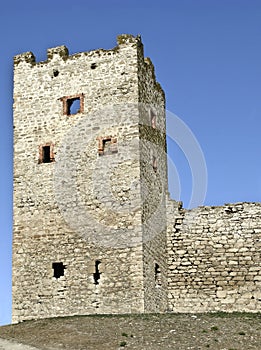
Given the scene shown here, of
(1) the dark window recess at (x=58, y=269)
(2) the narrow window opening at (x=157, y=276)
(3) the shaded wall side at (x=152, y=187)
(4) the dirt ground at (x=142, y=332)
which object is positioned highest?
(3) the shaded wall side at (x=152, y=187)

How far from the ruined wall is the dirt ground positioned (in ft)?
8.93

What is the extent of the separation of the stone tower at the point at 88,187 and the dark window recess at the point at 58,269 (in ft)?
0.12

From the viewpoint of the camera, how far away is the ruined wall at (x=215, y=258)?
73.1ft

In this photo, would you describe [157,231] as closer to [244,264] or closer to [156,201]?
[156,201]

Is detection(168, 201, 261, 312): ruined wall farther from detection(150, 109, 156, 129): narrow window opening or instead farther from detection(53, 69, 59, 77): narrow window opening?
detection(53, 69, 59, 77): narrow window opening

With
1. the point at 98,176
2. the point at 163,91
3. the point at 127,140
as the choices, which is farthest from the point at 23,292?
the point at 163,91

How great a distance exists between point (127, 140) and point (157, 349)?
25.6ft

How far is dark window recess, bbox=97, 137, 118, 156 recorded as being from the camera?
850 inches

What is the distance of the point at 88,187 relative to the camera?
2159cm

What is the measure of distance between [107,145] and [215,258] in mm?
5299

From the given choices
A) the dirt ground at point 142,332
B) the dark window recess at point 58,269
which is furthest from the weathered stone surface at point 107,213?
the dirt ground at point 142,332

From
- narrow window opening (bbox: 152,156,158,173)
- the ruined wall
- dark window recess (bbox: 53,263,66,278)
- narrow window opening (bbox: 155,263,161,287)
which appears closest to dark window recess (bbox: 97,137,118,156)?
narrow window opening (bbox: 152,156,158,173)

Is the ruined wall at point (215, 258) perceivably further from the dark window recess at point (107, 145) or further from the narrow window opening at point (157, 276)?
the dark window recess at point (107, 145)

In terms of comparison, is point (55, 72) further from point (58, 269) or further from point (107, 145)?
point (58, 269)
